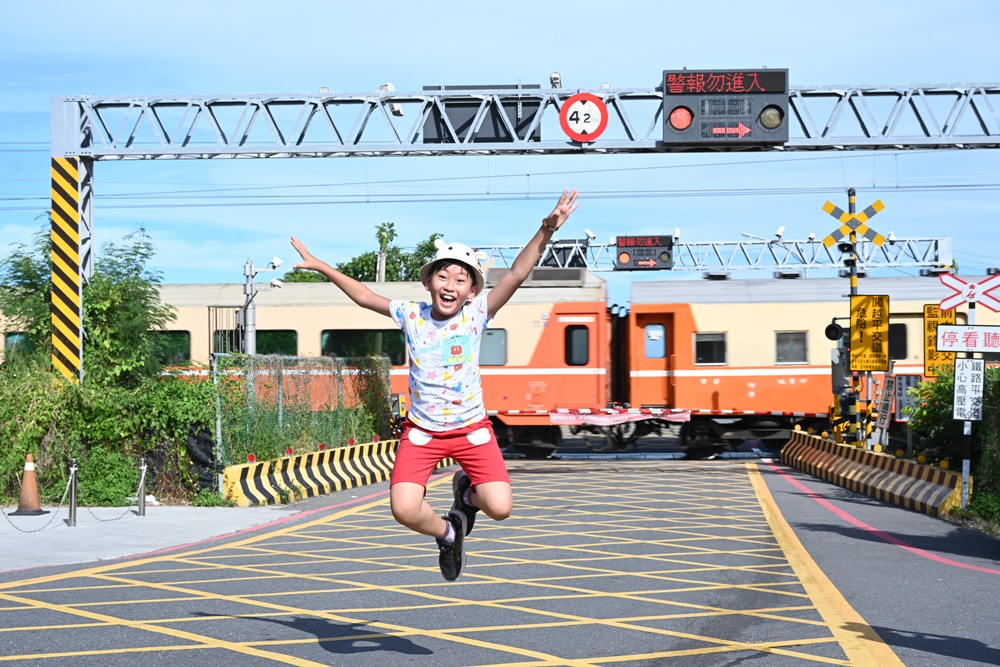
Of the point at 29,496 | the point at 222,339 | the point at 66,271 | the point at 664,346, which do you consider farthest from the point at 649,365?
the point at 29,496

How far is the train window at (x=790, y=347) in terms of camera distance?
2619cm

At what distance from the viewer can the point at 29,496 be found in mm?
13680

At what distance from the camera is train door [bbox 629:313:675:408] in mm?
26422

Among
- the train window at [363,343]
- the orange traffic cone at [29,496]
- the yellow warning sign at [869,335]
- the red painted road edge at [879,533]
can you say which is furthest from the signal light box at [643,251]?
the orange traffic cone at [29,496]

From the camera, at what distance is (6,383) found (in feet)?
51.2

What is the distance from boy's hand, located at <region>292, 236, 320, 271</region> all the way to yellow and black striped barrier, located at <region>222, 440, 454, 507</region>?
8.40 meters

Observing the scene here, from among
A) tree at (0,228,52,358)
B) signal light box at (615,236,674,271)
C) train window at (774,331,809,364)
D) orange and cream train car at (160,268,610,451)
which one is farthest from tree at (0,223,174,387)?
signal light box at (615,236,674,271)

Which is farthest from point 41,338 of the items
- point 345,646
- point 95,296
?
point 345,646

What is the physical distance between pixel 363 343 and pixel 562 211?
20.8m

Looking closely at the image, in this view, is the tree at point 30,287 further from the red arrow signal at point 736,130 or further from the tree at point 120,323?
the red arrow signal at point 736,130

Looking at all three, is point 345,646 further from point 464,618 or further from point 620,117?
point 620,117

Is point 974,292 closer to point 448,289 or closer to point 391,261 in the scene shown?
point 448,289

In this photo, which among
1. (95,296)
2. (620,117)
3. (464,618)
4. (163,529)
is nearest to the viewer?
(464,618)

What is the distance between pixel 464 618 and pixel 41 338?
1264cm
